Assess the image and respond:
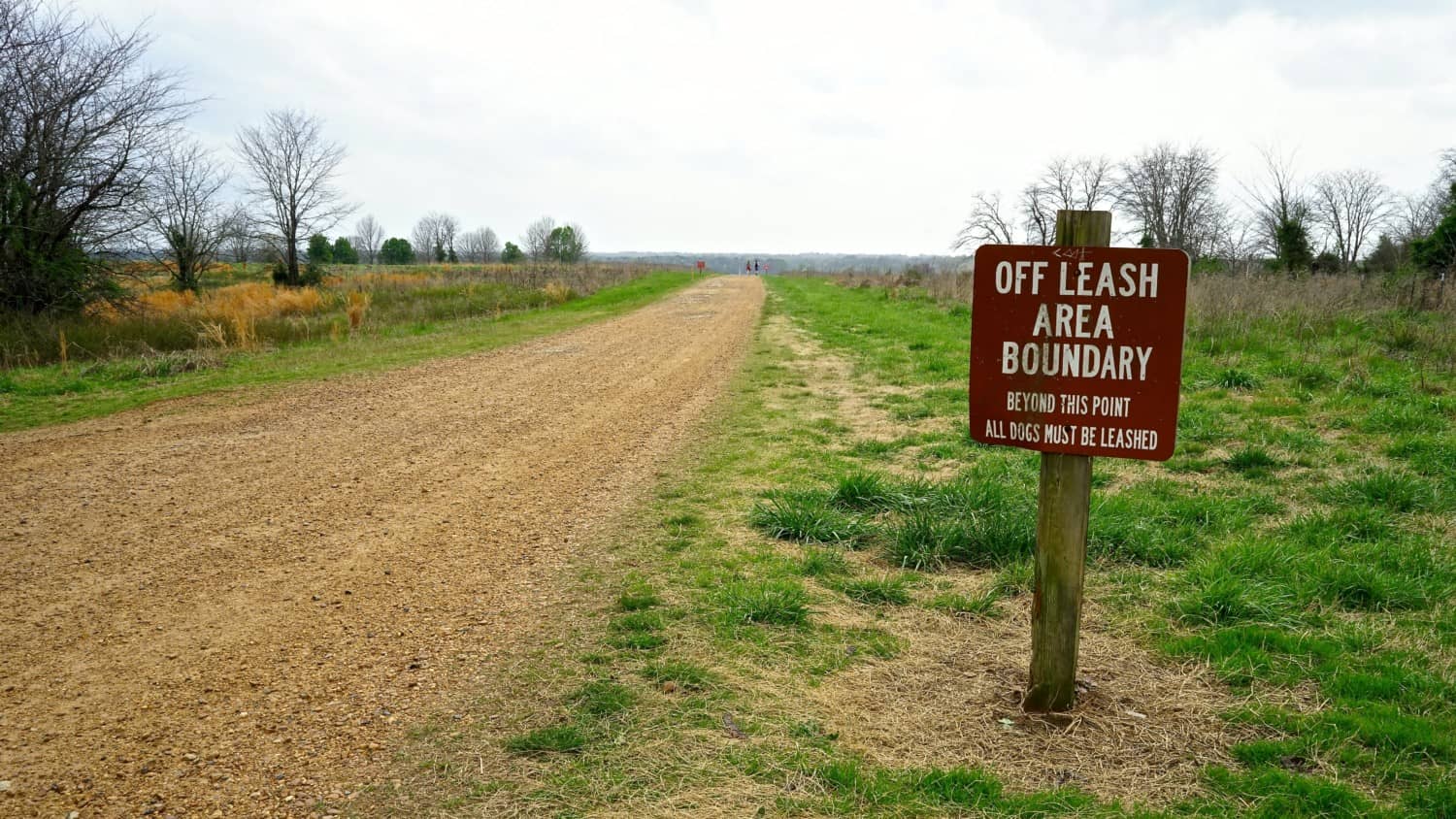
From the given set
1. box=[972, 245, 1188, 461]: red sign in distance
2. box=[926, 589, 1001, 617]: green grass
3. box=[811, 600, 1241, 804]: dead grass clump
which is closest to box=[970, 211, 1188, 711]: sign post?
box=[972, 245, 1188, 461]: red sign in distance

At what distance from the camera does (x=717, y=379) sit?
1264cm

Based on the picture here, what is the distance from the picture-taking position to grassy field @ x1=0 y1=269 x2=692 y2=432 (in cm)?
1130

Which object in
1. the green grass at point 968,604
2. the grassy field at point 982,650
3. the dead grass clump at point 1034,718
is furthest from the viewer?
the green grass at point 968,604

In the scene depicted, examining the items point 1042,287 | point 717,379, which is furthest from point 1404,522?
point 717,379

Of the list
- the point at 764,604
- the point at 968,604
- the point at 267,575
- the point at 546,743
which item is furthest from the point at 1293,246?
the point at 546,743

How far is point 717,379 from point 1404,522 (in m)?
8.48

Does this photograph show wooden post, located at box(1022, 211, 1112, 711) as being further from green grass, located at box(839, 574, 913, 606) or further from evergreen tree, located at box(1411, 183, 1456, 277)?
evergreen tree, located at box(1411, 183, 1456, 277)

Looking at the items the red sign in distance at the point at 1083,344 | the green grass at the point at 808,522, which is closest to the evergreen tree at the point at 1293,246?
the green grass at the point at 808,522

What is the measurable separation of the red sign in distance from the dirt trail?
2.65 meters

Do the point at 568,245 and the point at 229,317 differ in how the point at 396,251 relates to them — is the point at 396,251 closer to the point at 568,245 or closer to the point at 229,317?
the point at 568,245

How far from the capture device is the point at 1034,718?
3529 millimetres

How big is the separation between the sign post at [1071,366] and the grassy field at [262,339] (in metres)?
10.3

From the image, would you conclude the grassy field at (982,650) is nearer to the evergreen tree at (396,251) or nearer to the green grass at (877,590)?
the green grass at (877,590)

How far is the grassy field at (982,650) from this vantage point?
3.06m
